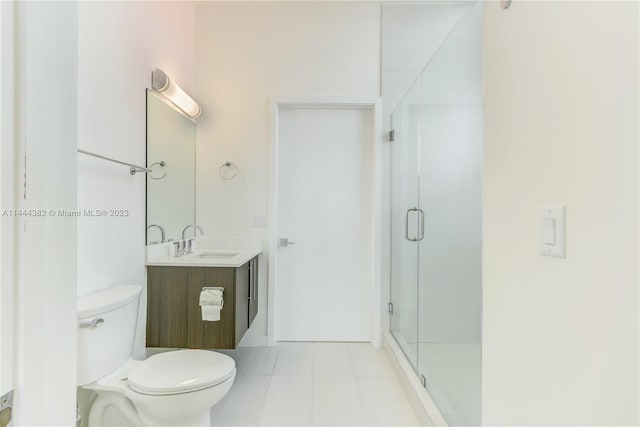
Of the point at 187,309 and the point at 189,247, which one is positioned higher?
the point at 189,247

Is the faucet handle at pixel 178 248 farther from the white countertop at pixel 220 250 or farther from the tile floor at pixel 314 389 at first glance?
the tile floor at pixel 314 389

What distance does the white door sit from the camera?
2.71 meters

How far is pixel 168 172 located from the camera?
2119mm

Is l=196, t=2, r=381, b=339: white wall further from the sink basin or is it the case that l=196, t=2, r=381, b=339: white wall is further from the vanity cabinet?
the vanity cabinet

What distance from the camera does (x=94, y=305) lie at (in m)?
1.26

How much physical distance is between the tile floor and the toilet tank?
668 millimetres

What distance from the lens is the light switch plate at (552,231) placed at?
0.64 metres

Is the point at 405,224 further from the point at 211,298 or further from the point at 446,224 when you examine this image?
the point at 211,298

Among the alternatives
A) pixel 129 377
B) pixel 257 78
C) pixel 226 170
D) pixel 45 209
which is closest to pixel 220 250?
pixel 226 170

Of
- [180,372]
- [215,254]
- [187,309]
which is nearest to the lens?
[180,372]

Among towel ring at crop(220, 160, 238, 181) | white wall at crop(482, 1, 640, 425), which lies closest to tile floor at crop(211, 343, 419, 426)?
white wall at crop(482, 1, 640, 425)

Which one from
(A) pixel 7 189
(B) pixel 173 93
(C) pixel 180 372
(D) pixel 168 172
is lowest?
(C) pixel 180 372

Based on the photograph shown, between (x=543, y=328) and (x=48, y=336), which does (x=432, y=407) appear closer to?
(x=543, y=328)

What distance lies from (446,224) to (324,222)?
1.15 meters
